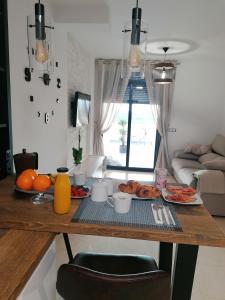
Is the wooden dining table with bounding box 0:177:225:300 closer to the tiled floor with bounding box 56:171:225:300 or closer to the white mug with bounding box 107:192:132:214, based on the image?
the white mug with bounding box 107:192:132:214

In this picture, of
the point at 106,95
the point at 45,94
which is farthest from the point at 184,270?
the point at 106,95

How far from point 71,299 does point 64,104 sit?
286cm

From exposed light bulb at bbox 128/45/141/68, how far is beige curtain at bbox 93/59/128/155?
382 centimetres

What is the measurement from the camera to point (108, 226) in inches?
42.4

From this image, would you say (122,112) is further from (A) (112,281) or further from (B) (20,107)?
(A) (112,281)

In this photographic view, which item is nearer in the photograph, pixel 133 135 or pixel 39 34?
pixel 39 34

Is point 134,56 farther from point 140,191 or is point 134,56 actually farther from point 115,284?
point 115,284

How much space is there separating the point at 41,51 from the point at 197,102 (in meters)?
4.60

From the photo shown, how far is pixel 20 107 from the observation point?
2170 millimetres

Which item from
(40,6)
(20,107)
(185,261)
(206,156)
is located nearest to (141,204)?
(185,261)

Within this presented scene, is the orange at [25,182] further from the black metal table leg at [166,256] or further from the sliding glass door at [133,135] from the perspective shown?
the sliding glass door at [133,135]

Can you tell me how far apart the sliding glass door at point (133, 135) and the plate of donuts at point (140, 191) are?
418 centimetres

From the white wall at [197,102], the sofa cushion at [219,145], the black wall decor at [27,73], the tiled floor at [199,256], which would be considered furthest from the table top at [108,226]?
the white wall at [197,102]

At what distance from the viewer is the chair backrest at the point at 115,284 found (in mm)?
793
